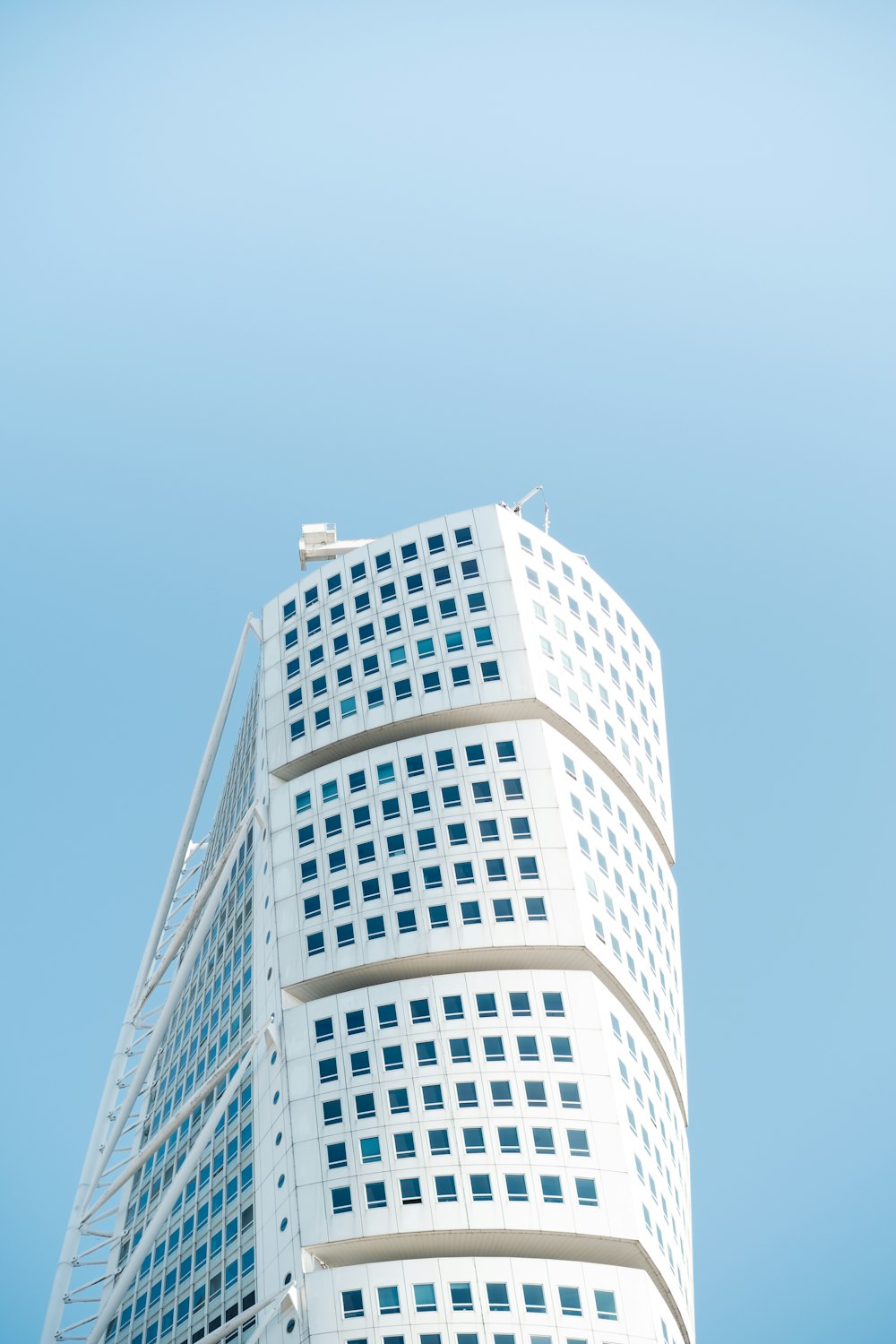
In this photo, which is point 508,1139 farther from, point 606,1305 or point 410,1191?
point 606,1305

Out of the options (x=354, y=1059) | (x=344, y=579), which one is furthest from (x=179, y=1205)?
(x=344, y=579)

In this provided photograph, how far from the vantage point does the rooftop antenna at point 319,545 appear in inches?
3949

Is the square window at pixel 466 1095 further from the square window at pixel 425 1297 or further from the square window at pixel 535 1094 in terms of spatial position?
the square window at pixel 425 1297

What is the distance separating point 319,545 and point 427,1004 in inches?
1408

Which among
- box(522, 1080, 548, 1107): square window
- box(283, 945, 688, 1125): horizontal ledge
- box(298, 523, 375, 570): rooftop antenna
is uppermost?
box(298, 523, 375, 570): rooftop antenna

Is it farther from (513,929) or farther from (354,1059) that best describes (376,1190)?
(513,929)

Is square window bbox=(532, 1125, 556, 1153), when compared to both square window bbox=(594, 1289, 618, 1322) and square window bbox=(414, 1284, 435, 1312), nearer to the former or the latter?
square window bbox=(594, 1289, 618, 1322)

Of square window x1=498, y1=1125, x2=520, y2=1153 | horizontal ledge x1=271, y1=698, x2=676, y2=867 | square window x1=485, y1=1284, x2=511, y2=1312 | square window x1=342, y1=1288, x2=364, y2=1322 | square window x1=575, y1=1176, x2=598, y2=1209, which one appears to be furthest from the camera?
horizontal ledge x1=271, y1=698, x2=676, y2=867

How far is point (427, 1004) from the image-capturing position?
240 feet

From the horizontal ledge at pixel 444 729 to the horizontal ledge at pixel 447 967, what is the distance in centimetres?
1121

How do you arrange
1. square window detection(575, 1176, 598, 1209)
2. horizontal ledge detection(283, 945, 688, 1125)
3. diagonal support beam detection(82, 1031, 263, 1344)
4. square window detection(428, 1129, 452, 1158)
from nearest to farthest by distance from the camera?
square window detection(575, 1176, 598, 1209), square window detection(428, 1129, 452, 1158), horizontal ledge detection(283, 945, 688, 1125), diagonal support beam detection(82, 1031, 263, 1344)

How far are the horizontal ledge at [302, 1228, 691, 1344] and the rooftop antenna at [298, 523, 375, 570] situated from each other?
43916mm

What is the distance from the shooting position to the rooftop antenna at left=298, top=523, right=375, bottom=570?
100 meters

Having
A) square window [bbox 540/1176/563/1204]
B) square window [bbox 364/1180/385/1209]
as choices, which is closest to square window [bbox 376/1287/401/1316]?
square window [bbox 364/1180/385/1209]
